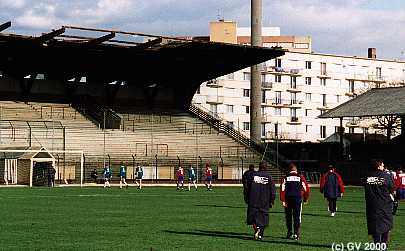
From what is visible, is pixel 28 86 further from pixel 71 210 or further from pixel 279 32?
pixel 279 32

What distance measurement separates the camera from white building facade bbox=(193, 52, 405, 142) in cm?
11950

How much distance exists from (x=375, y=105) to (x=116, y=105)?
23.7 metres

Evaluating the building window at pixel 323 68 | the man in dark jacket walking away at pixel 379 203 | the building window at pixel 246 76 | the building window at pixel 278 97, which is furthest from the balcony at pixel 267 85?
the man in dark jacket walking away at pixel 379 203

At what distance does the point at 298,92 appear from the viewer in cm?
12706

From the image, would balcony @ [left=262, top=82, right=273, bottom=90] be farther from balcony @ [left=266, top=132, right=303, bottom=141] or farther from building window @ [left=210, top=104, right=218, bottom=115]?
building window @ [left=210, top=104, right=218, bottom=115]

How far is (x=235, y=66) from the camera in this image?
264 ft

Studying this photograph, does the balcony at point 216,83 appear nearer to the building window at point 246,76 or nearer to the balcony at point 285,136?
the building window at point 246,76

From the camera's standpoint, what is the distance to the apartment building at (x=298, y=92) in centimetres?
11956

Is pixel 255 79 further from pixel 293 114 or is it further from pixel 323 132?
pixel 323 132

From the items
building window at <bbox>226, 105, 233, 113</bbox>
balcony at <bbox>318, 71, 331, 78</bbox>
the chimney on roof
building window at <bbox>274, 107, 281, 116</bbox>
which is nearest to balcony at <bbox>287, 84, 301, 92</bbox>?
building window at <bbox>274, 107, 281, 116</bbox>

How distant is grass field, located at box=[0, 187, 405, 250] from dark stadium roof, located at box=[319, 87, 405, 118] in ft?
125

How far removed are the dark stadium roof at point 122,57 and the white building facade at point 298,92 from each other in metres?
33.5

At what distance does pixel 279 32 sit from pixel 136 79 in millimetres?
64568

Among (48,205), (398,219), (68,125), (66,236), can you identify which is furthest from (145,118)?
(66,236)
